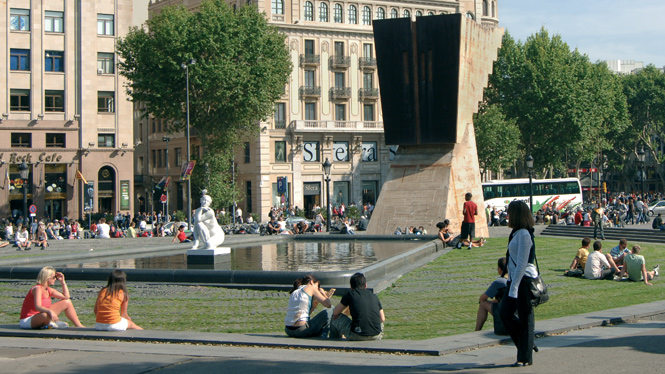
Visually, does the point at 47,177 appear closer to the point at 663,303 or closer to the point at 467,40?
the point at 467,40

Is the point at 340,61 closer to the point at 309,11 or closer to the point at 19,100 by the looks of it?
the point at 309,11

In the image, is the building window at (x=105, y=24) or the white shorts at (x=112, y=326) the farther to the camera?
the building window at (x=105, y=24)

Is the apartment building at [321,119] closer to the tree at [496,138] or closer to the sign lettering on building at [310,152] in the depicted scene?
the sign lettering on building at [310,152]

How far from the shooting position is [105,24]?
174 ft

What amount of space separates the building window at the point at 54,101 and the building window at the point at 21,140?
2218 millimetres

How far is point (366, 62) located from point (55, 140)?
2734 cm

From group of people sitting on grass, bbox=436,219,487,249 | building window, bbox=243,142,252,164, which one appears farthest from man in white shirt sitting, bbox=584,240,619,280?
building window, bbox=243,142,252,164

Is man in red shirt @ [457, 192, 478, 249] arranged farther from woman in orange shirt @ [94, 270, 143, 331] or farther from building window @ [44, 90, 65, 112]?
building window @ [44, 90, 65, 112]

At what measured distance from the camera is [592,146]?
70312 mm

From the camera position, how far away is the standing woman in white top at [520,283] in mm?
8281

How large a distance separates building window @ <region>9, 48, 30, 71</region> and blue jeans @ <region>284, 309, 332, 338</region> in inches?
1802

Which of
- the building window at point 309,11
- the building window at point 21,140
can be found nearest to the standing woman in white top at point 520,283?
the building window at point 21,140

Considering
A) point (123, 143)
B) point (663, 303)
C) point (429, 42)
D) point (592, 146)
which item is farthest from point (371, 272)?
point (592, 146)

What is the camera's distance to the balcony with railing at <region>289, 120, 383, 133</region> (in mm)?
62312
